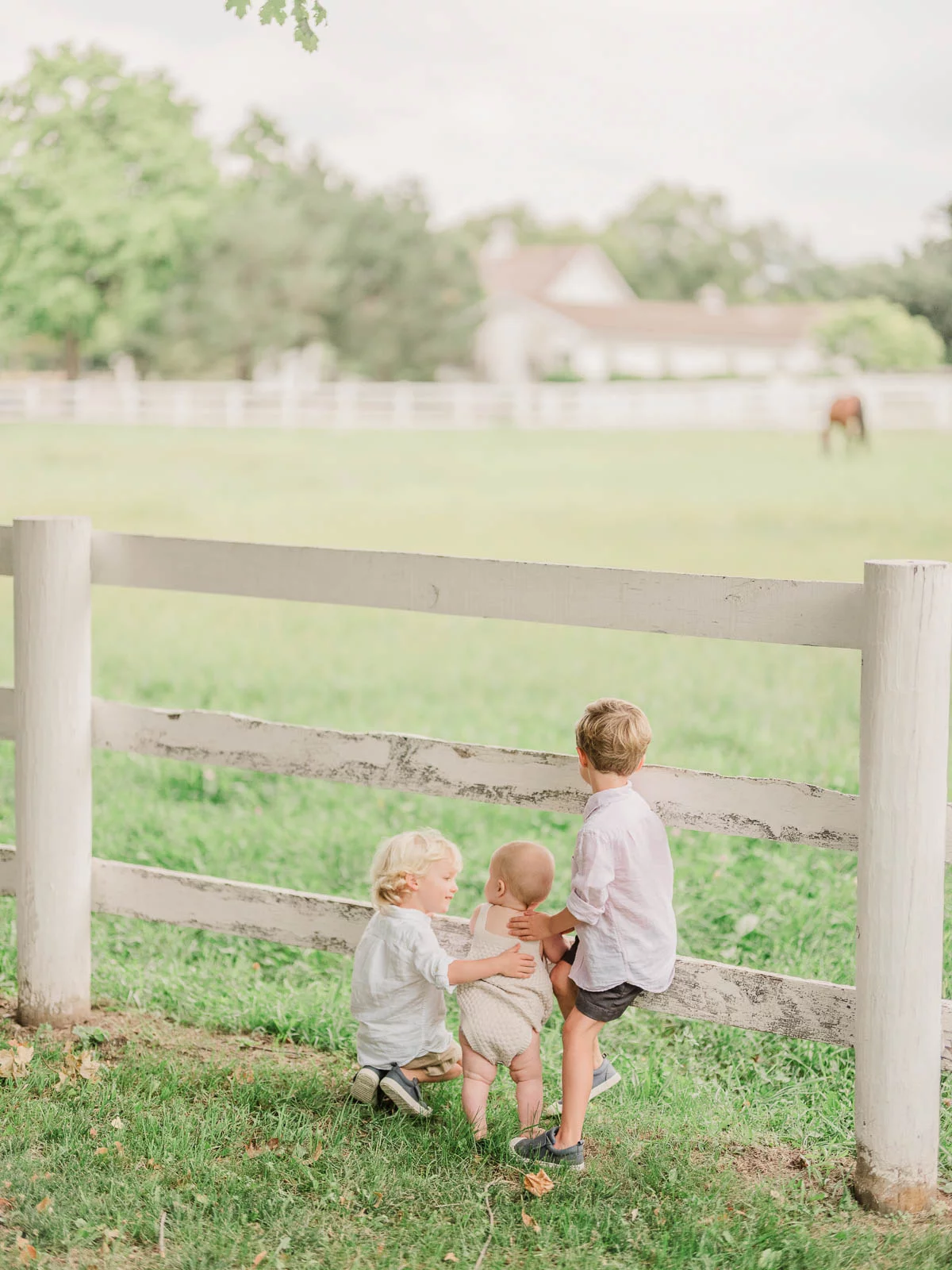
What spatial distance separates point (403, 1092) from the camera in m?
3.37

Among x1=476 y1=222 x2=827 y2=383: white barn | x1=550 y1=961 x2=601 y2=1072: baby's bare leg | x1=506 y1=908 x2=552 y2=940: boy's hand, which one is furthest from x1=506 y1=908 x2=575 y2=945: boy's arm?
x1=476 y1=222 x2=827 y2=383: white barn

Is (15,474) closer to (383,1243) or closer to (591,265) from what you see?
(383,1243)

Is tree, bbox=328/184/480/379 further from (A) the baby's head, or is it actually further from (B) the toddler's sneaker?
(A) the baby's head

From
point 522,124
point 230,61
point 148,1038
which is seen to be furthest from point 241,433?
point 148,1038

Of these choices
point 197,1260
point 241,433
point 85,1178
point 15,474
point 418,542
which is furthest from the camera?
point 241,433

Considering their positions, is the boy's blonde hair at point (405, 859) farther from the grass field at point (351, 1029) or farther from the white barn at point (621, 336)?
the white barn at point (621, 336)

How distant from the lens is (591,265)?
63.7m

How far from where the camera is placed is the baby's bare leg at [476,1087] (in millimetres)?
3283

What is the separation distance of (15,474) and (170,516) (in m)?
4.41

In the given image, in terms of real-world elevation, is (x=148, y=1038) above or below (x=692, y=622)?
below

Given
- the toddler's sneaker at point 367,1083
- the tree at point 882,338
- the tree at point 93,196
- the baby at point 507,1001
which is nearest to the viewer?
the baby at point 507,1001

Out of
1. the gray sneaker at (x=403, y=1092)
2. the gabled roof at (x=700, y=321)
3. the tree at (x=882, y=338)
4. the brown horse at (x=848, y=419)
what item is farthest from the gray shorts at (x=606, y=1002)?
the gabled roof at (x=700, y=321)

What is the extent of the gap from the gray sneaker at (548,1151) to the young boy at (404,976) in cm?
27

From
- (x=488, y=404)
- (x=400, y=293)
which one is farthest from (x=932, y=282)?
(x=400, y=293)
